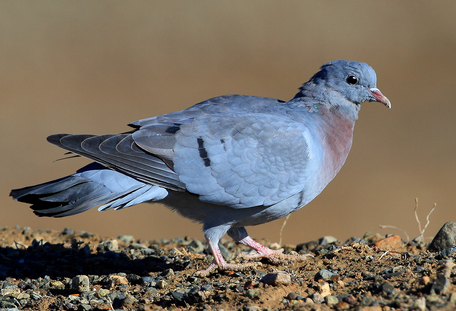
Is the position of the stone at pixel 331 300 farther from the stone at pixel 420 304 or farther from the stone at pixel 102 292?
the stone at pixel 102 292

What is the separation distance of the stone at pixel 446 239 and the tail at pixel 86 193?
3258 mm

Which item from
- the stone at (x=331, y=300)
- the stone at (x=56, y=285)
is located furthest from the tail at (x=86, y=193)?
the stone at (x=331, y=300)

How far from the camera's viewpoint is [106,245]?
777 centimetres

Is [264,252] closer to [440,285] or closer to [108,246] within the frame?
[108,246]

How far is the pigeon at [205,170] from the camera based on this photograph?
5.90 metres

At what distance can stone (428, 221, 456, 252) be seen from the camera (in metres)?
6.38

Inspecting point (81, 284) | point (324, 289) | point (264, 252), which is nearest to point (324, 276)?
point (324, 289)

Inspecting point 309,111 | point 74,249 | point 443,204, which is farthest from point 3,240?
point 443,204

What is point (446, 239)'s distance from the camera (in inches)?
253

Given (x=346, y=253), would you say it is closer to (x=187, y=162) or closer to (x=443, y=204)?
(x=187, y=162)

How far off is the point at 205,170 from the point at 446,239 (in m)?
2.95

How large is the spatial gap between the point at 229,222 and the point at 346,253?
1480 millimetres

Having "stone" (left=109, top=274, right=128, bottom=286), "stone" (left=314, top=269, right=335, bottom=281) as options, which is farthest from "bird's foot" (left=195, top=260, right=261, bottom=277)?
"stone" (left=314, top=269, right=335, bottom=281)

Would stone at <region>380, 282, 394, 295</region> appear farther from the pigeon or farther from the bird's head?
the bird's head
